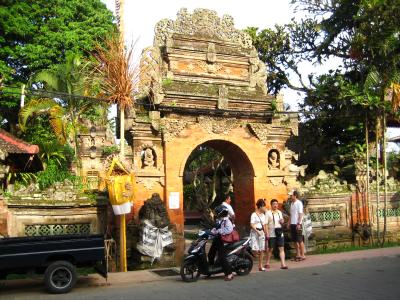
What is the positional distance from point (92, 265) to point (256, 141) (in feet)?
23.9

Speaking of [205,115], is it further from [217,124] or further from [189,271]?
[189,271]

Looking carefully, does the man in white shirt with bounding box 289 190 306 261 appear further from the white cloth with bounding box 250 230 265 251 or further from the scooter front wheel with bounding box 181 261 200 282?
the scooter front wheel with bounding box 181 261 200 282

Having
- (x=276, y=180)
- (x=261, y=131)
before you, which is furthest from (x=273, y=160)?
(x=261, y=131)

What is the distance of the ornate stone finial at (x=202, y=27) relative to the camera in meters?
14.6

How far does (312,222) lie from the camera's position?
15.3 meters

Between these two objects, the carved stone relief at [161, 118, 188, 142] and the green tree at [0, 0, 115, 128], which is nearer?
the carved stone relief at [161, 118, 188, 142]

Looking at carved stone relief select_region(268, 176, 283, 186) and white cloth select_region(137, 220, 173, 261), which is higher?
carved stone relief select_region(268, 176, 283, 186)

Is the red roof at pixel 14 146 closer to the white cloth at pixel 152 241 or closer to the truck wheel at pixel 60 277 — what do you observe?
the white cloth at pixel 152 241

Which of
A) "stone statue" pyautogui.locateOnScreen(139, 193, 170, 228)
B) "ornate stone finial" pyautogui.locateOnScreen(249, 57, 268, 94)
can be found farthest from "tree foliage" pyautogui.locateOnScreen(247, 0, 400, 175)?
"stone statue" pyautogui.locateOnScreen(139, 193, 170, 228)

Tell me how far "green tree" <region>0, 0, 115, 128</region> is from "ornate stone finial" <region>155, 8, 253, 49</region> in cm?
937

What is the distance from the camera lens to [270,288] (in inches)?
339

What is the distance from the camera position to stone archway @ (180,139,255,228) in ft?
48.3

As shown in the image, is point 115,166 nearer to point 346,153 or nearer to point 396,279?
point 396,279

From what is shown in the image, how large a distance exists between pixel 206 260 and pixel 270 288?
1.73 meters
